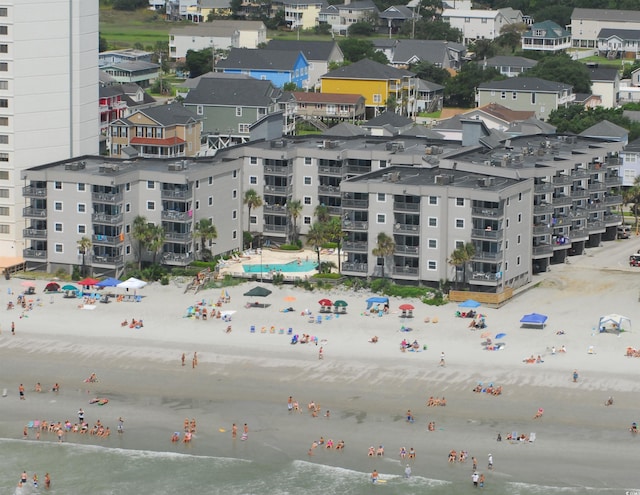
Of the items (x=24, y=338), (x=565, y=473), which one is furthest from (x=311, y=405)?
(x=24, y=338)

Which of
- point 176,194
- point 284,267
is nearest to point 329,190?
point 284,267

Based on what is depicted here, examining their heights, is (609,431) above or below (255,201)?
below

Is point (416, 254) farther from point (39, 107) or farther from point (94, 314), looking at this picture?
point (39, 107)

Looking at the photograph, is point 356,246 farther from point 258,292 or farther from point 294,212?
point 294,212

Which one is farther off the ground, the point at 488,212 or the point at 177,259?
the point at 488,212

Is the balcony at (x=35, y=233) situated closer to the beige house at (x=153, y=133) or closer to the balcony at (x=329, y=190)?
the balcony at (x=329, y=190)

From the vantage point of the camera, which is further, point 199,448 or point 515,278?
point 515,278

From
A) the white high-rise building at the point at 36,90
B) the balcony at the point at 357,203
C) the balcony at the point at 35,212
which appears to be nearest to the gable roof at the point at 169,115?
the white high-rise building at the point at 36,90
